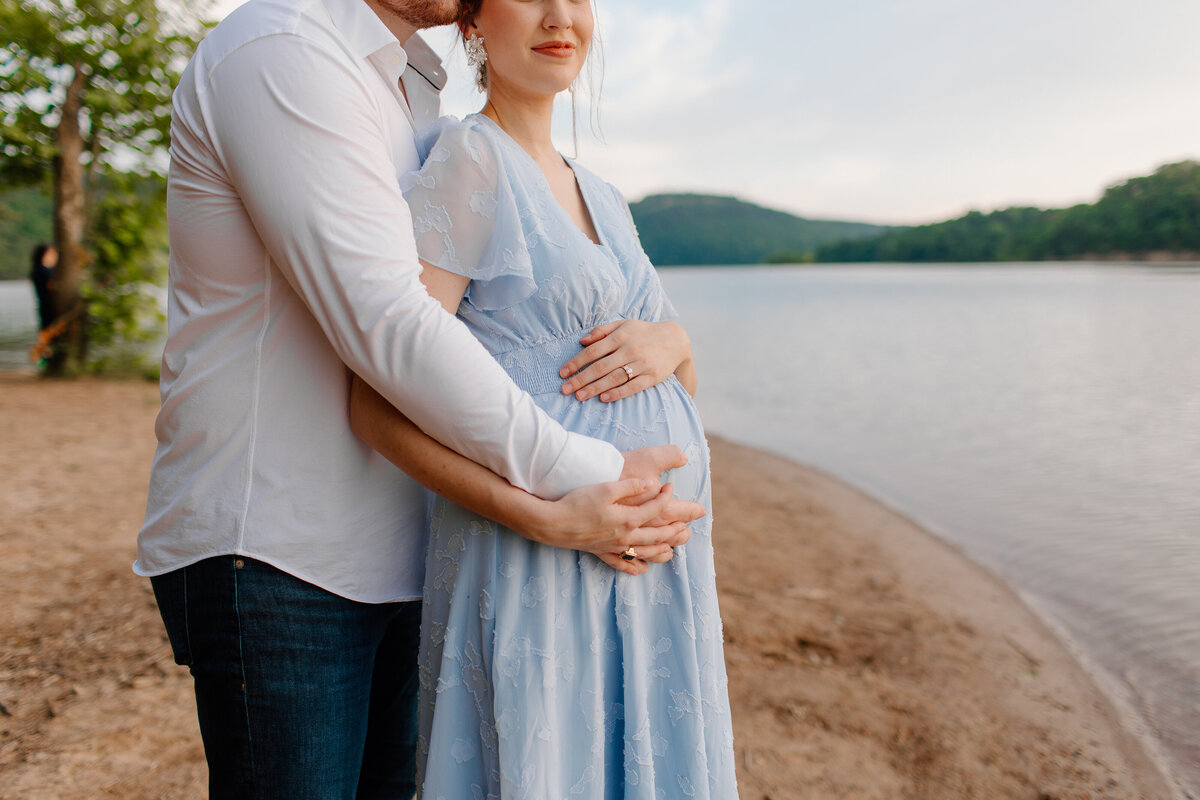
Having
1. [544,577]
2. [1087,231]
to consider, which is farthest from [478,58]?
[1087,231]

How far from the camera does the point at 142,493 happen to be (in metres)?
5.49

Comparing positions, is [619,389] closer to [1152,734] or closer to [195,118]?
[195,118]

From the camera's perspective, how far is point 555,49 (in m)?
1.42

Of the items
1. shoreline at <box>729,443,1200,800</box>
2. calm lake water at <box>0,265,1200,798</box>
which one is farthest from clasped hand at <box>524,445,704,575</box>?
calm lake water at <box>0,265,1200,798</box>

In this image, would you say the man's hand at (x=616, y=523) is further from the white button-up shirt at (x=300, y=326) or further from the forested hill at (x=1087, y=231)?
the forested hill at (x=1087, y=231)

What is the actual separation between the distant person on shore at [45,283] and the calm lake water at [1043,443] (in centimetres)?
390

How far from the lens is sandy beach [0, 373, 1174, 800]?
2.74 meters

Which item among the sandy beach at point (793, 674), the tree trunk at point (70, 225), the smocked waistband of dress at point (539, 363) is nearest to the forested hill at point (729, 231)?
the tree trunk at point (70, 225)

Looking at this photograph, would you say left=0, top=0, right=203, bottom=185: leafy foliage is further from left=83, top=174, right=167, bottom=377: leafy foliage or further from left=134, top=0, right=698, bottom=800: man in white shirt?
left=134, top=0, right=698, bottom=800: man in white shirt

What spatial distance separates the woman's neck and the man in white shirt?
26 centimetres

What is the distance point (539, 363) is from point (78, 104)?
11.0m

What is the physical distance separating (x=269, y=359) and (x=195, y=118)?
1.12 ft

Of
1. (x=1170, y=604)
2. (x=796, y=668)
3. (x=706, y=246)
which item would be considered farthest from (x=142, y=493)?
(x=706, y=246)

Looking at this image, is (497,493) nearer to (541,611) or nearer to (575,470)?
(575,470)
